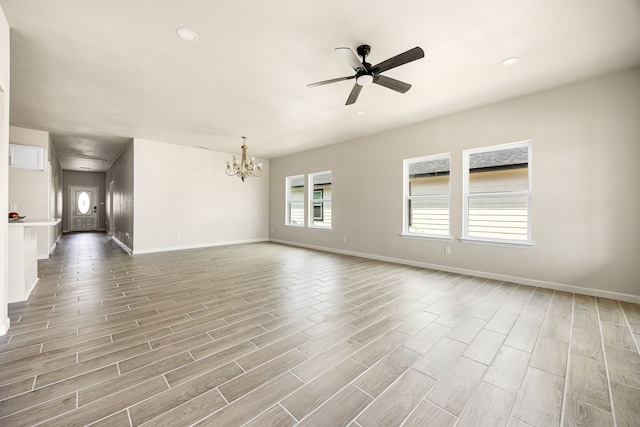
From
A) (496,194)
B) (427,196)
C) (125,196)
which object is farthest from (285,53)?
(125,196)

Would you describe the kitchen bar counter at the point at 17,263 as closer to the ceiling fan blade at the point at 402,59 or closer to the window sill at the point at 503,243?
the ceiling fan blade at the point at 402,59

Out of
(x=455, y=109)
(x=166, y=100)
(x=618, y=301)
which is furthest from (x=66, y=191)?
(x=618, y=301)

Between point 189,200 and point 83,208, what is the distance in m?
8.10

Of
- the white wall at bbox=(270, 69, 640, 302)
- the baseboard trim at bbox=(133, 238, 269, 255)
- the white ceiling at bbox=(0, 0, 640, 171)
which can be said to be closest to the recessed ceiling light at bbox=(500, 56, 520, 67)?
the white ceiling at bbox=(0, 0, 640, 171)

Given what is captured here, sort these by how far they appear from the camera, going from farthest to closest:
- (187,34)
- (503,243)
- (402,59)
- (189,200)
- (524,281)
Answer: (189,200) → (503,243) → (524,281) → (187,34) → (402,59)

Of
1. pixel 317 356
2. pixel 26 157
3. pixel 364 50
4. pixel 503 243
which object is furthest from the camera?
pixel 26 157

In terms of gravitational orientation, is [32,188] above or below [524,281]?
above

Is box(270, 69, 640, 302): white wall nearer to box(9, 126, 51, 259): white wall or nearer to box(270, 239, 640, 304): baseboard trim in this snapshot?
box(270, 239, 640, 304): baseboard trim

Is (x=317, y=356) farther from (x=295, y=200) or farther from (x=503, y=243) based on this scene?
(x=295, y=200)

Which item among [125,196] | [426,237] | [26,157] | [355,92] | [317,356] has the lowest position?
[317,356]

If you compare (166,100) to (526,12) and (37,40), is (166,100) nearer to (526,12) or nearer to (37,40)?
(37,40)

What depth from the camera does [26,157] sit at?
203 inches

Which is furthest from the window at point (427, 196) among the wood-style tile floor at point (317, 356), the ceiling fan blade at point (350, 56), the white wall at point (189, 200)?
the white wall at point (189, 200)

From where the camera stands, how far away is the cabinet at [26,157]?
5008mm
